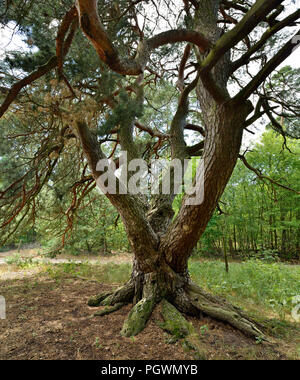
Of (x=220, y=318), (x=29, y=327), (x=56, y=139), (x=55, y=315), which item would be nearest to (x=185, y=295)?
(x=220, y=318)

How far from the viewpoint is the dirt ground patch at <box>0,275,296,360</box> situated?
6.74 ft

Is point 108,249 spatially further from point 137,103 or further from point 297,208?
point 137,103

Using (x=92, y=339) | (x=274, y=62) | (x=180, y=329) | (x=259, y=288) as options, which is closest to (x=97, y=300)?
(x=92, y=339)

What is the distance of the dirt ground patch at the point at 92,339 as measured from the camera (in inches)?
80.9

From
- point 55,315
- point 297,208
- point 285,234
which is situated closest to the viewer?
point 55,315

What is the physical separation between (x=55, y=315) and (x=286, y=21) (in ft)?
13.6

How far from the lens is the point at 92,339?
7.54 feet

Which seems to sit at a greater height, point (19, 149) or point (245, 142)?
point (245, 142)

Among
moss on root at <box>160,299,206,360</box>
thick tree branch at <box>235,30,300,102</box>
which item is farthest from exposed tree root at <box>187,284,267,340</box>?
thick tree branch at <box>235,30,300,102</box>

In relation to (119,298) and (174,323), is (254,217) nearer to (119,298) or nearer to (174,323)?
(119,298)

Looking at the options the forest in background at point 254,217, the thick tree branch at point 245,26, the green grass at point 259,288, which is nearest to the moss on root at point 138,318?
the green grass at point 259,288

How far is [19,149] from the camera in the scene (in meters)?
3.39

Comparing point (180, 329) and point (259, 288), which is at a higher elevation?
point (180, 329)

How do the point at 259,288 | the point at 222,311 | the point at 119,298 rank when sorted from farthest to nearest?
the point at 259,288
the point at 119,298
the point at 222,311
